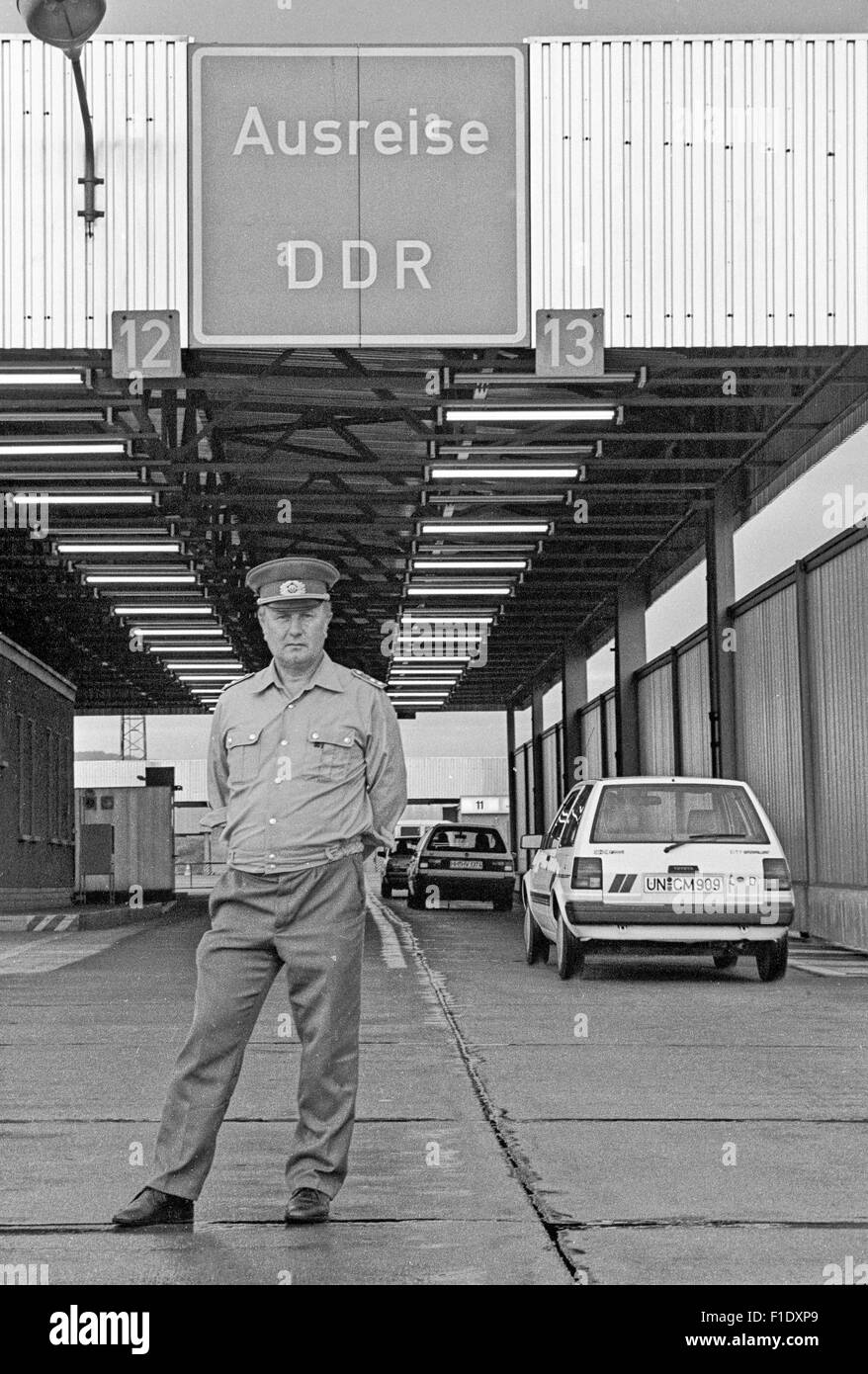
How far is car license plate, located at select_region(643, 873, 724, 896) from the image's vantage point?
46.2ft

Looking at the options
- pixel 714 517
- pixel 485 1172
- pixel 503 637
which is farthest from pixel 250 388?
pixel 503 637

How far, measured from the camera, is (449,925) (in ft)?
87.9

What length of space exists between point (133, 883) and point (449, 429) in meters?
24.6

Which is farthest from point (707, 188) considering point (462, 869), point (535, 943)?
point (462, 869)

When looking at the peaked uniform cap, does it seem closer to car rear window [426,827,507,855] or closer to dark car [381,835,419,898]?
car rear window [426,827,507,855]

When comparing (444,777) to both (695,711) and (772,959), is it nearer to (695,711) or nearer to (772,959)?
(695,711)

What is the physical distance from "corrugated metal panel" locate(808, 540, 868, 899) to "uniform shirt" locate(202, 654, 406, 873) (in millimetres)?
13193

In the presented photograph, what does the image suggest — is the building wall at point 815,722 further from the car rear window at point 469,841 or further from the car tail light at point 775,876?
the car rear window at point 469,841

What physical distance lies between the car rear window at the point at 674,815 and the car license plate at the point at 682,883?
1.03ft

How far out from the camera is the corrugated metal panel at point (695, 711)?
1077 inches

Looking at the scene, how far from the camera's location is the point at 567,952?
14664mm

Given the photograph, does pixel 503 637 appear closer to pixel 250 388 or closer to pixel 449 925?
pixel 449 925

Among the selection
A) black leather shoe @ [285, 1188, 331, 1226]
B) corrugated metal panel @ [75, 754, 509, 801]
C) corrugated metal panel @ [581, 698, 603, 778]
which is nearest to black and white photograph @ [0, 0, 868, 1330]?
black leather shoe @ [285, 1188, 331, 1226]

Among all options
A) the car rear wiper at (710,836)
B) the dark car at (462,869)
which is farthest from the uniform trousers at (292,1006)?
the dark car at (462,869)
